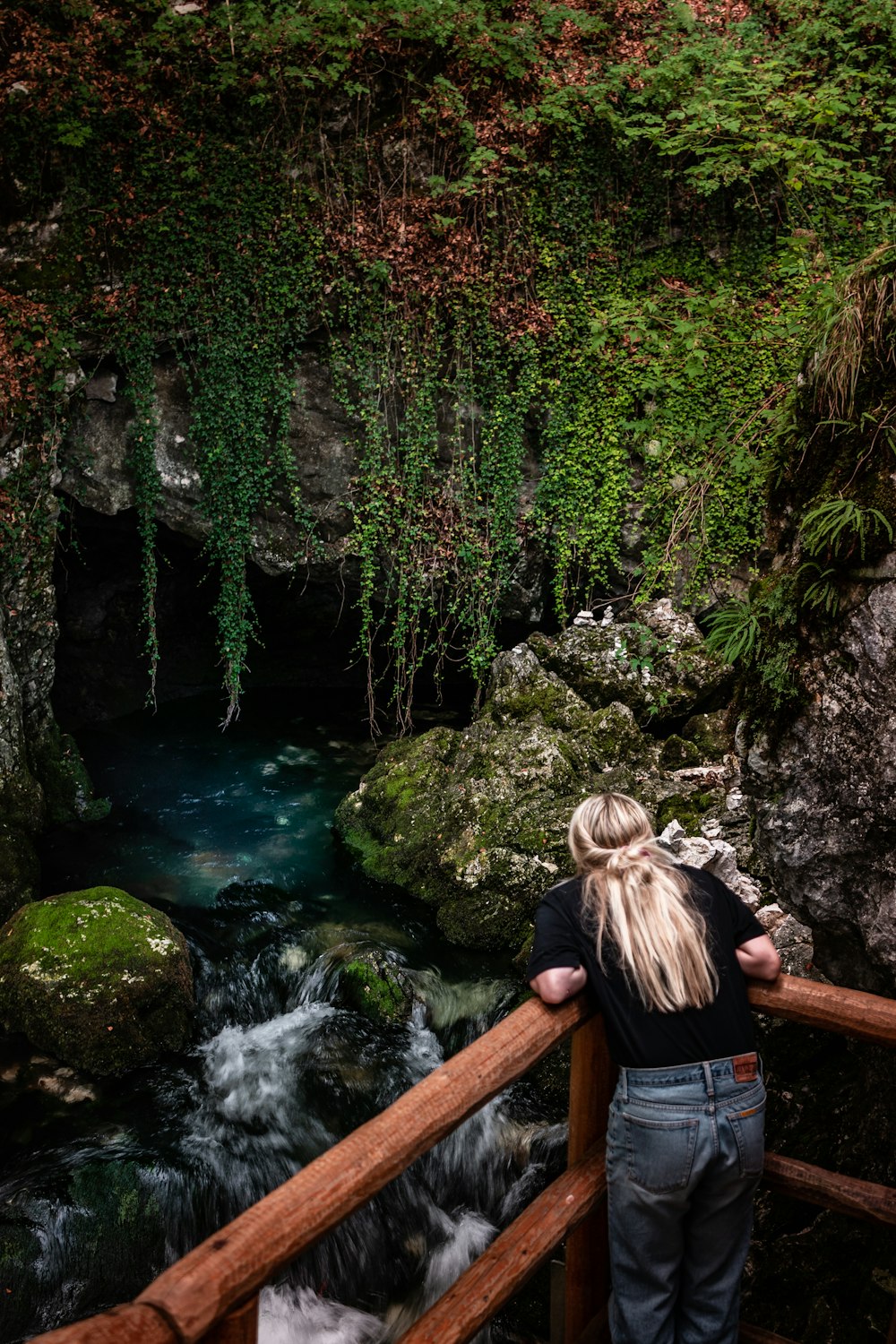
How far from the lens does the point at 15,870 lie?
734 cm

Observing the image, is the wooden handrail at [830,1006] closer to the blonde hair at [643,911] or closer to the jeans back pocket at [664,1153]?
the blonde hair at [643,911]

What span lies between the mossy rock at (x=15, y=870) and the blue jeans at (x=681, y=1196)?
20.5ft

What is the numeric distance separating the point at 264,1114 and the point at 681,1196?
3899mm

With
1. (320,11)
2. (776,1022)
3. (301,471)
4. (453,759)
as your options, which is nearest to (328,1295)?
(776,1022)

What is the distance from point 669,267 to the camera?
8.76m

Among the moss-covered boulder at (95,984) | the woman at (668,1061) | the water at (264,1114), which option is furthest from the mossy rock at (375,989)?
the woman at (668,1061)

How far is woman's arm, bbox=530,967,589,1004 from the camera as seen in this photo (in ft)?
7.79

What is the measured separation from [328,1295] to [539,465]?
298 inches

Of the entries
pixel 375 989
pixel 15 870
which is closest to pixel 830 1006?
pixel 375 989

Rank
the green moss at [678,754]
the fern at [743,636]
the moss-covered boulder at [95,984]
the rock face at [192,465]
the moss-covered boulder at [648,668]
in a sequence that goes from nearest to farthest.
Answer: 1. the fern at [743,636]
2. the moss-covered boulder at [95,984]
3. the green moss at [678,754]
4. the moss-covered boulder at [648,668]
5. the rock face at [192,465]

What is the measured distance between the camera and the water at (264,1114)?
4418 millimetres

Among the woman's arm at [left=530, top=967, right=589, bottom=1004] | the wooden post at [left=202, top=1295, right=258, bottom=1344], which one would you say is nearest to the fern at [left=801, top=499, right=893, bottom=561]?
the woman's arm at [left=530, top=967, right=589, bottom=1004]

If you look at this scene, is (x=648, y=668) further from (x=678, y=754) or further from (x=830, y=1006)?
(x=830, y=1006)

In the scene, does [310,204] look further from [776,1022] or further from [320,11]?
[776,1022]
